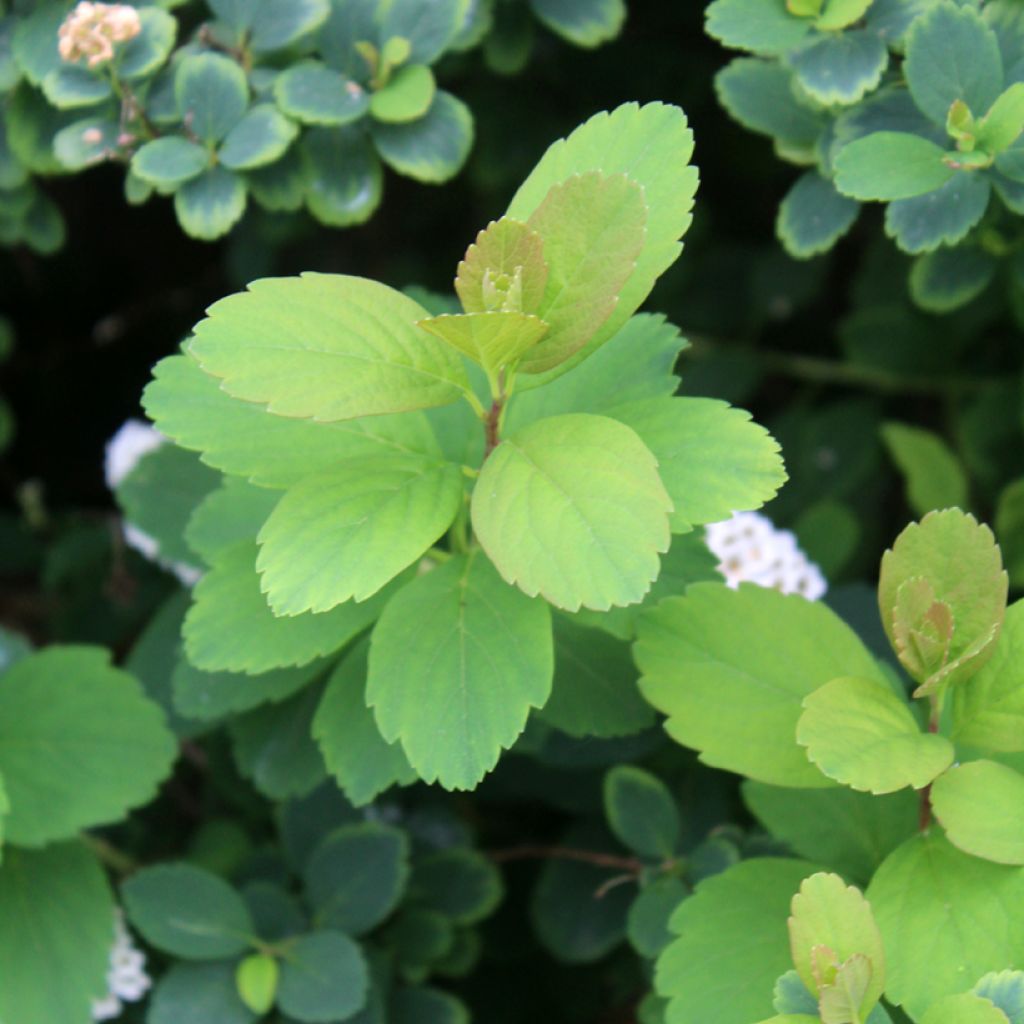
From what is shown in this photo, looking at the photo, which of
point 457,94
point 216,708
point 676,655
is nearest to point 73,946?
point 216,708

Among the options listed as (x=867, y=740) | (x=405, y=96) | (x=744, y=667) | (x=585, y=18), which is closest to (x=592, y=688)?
(x=744, y=667)

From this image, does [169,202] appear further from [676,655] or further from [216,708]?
[676,655]

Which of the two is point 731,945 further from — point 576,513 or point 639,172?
point 639,172

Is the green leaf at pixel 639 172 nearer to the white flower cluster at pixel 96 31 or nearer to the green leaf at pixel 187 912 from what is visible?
the white flower cluster at pixel 96 31

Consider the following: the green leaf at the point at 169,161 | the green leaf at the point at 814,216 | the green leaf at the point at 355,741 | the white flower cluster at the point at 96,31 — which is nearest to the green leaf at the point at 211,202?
the green leaf at the point at 169,161

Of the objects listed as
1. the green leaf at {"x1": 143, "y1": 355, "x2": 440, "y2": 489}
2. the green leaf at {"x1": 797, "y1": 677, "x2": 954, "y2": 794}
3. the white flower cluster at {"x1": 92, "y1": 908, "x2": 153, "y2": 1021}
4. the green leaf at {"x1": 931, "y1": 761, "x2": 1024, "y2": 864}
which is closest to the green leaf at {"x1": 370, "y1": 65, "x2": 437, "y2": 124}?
the green leaf at {"x1": 143, "y1": 355, "x2": 440, "y2": 489}

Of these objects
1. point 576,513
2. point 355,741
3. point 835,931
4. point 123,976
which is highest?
point 576,513

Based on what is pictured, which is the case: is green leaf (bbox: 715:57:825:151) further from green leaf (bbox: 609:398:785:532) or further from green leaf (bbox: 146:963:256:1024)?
green leaf (bbox: 146:963:256:1024)
